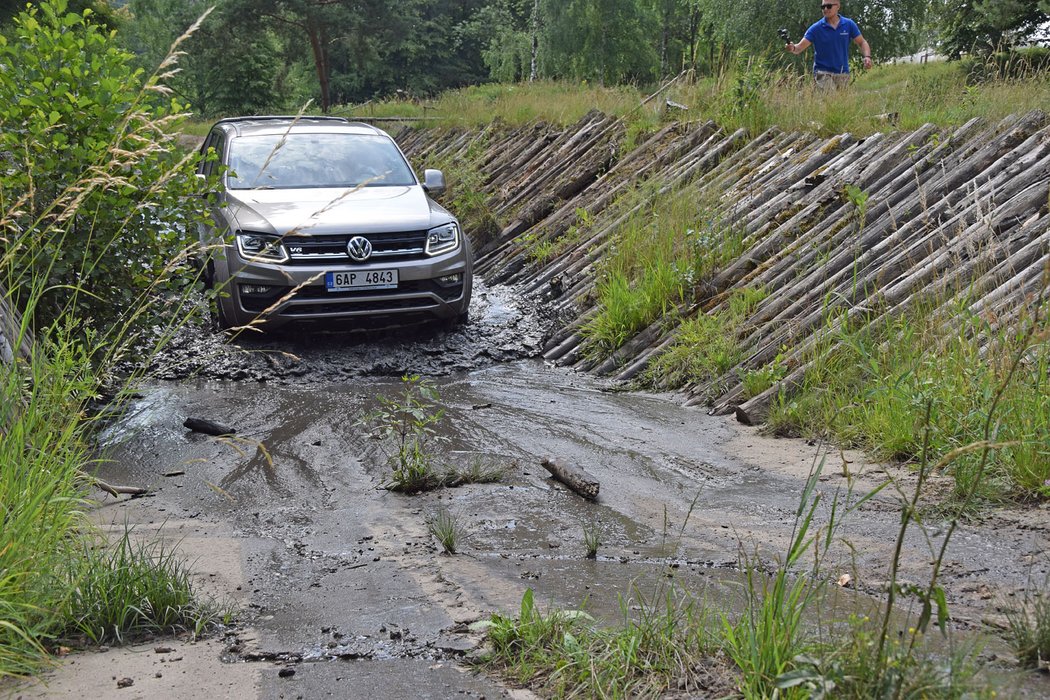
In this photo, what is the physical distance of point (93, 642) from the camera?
10.3 ft

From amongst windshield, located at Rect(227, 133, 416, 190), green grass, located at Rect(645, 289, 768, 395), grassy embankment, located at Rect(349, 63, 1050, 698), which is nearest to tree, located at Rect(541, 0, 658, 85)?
grassy embankment, located at Rect(349, 63, 1050, 698)

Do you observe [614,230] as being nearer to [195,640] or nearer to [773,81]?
[773,81]

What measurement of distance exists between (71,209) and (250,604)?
157 cm

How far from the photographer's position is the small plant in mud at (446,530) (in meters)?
4.21

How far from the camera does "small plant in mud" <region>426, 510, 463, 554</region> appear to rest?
13.8ft

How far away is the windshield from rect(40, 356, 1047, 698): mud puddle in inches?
103

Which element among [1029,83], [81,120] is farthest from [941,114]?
[81,120]

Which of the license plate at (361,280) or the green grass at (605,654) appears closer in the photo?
the green grass at (605,654)

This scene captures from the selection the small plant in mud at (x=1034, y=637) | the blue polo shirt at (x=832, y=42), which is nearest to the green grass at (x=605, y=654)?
the small plant in mud at (x=1034, y=637)

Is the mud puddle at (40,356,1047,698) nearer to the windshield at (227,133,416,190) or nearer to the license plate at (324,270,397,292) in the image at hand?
the license plate at (324,270,397,292)

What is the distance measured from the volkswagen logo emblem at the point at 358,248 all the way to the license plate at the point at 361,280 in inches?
5.0

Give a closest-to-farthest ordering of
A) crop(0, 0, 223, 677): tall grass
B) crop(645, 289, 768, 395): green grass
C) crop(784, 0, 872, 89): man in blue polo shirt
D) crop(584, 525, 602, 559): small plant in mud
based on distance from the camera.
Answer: crop(0, 0, 223, 677): tall grass
crop(584, 525, 602, 559): small plant in mud
crop(645, 289, 768, 395): green grass
crop(784, 0, 872, 89): man in blue polo shirt

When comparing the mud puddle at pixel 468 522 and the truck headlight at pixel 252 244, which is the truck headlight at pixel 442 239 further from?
the mud puddle at pixel 468 522

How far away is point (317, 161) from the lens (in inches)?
385
